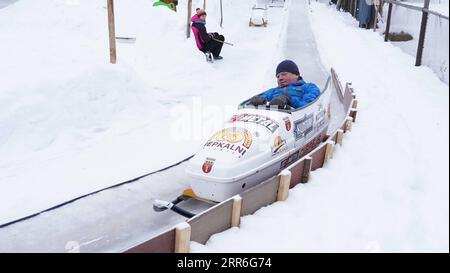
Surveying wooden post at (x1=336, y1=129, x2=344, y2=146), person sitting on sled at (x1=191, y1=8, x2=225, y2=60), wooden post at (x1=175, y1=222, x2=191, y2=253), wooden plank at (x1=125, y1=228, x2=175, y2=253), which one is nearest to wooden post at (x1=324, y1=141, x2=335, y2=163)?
wooden post at (x1=336, y1=129, x2=344, y2=146)

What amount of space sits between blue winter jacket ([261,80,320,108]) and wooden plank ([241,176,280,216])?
1.47 m

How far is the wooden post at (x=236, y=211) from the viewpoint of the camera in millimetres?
3467

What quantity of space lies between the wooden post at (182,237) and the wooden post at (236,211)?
0.56 m

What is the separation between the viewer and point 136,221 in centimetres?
396

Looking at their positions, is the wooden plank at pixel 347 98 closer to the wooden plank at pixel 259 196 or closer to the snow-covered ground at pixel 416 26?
the snow-covered ground at pixel 416 26

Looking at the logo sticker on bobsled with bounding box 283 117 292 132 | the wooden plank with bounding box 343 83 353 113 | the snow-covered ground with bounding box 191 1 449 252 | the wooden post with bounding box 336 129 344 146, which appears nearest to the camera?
the snow-covered ground with bounding box 191 1 449 252

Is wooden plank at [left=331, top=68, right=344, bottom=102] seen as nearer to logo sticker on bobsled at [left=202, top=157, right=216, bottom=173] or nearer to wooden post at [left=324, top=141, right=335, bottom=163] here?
wooden post at [left=324, top=141, right=335, bottom=163]

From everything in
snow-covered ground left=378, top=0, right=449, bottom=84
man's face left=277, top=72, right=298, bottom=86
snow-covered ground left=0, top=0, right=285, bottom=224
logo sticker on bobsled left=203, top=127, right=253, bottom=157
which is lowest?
snow-covered ground left=0, top=0, right=285, bottom=224

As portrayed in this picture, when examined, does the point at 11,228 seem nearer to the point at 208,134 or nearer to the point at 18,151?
the point at 18,151

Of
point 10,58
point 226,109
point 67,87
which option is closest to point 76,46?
point 10,58

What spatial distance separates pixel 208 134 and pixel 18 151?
262 cm

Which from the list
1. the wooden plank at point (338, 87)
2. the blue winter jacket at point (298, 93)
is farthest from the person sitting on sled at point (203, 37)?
the blue winter jacket at point (298, 93)

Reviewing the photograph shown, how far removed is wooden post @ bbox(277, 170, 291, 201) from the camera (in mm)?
3922

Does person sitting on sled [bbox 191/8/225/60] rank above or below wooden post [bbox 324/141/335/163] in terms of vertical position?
above
